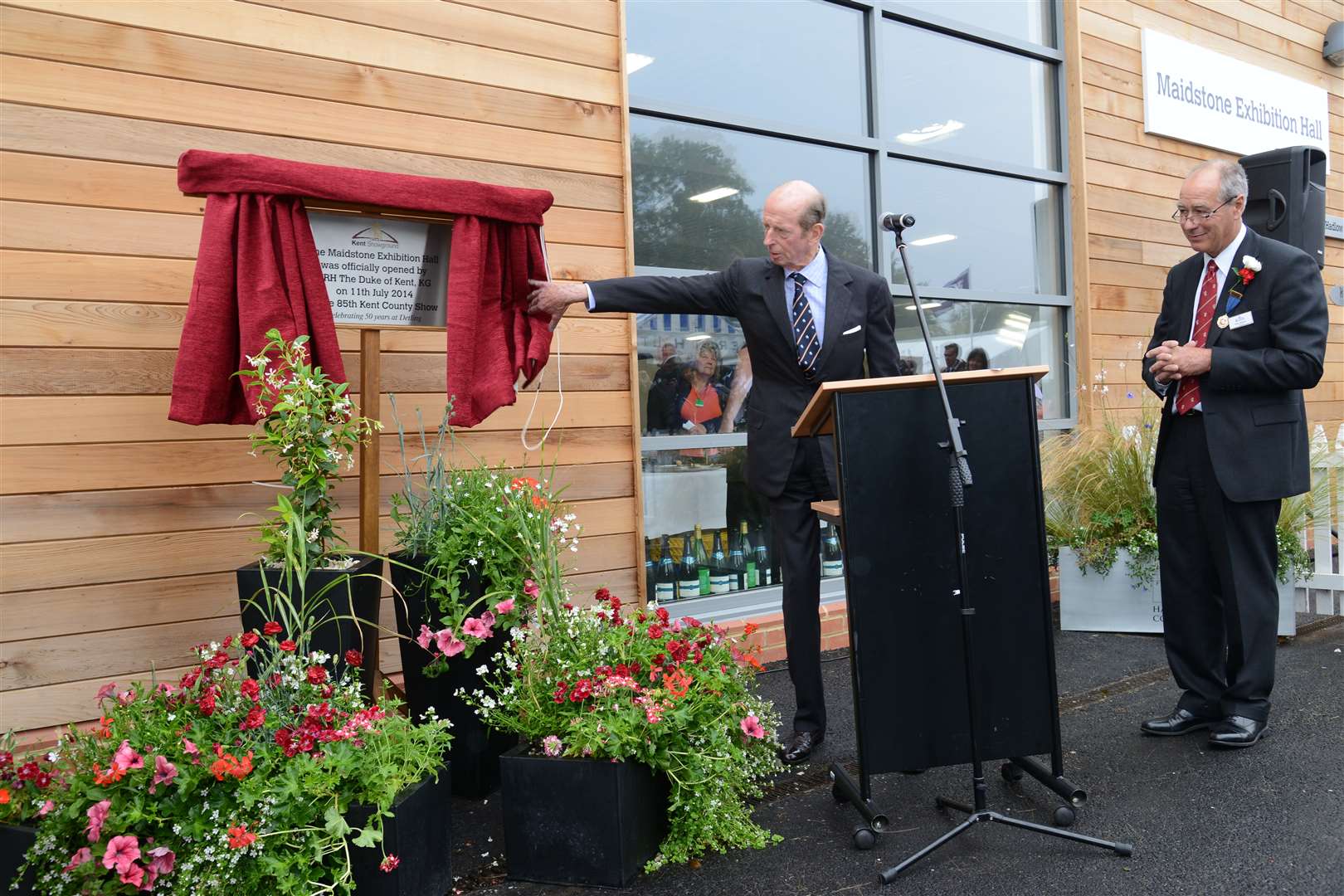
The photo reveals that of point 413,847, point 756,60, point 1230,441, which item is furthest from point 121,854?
point 756,60

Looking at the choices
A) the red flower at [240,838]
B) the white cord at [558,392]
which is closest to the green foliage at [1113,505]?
the white cord at [558,392]

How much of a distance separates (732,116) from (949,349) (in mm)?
1840

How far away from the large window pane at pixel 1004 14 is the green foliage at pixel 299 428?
4047 millimetres

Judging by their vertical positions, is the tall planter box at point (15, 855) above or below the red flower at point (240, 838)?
below

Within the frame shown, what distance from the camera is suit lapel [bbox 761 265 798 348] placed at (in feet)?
9.70

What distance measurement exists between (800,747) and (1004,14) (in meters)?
4.63

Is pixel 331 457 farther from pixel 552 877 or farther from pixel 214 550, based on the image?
pixel 552 877

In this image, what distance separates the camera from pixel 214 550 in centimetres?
312

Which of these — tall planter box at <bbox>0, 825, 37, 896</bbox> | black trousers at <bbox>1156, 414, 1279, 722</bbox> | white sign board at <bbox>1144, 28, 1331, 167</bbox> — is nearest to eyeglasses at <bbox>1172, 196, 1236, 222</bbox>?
black trousers at <bbox>1156, 414, 1279, 722</bbox>

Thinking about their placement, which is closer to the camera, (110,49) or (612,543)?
(110,49)

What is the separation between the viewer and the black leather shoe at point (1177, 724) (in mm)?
3123

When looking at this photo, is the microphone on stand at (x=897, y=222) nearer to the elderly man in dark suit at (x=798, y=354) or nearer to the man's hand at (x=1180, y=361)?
the elderly man in dark suit at (x=798, y=354)

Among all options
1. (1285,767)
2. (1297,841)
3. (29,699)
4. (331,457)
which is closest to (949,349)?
(1285,767)

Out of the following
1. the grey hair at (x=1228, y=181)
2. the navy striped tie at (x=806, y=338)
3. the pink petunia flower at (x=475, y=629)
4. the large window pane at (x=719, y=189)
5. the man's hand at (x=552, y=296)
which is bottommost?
the pink petunia flower at (x=475, y=629)
